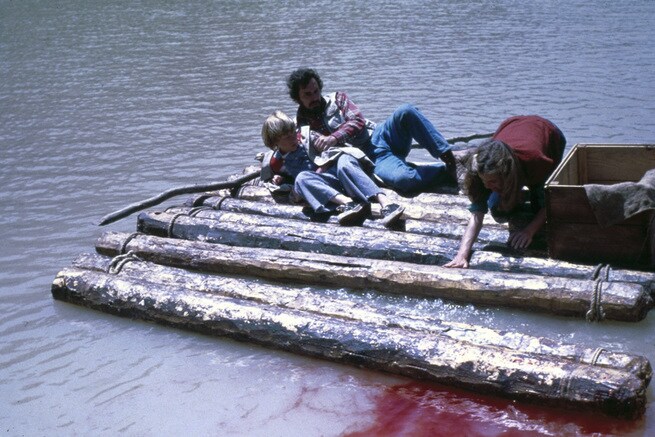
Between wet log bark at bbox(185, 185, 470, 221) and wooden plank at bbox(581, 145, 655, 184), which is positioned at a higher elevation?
wooden plank at bbox(581, 145, 655, 184)

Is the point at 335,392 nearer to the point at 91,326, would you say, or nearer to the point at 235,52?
the point at 91,326

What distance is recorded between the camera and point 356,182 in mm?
7945

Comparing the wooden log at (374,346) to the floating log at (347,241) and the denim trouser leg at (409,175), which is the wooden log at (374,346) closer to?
the floating log at (347,241)

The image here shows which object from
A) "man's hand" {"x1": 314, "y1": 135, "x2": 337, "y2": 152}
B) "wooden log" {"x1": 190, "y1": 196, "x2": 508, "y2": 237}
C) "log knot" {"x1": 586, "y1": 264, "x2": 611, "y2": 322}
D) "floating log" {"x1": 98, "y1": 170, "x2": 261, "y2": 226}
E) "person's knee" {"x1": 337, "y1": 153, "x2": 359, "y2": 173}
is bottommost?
"log knot" {"x1": 586, "y1": 264, "x2": 611, "y2": 322}

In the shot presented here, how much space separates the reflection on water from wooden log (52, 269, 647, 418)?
12 cm

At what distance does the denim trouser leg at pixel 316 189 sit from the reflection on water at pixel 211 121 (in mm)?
1885

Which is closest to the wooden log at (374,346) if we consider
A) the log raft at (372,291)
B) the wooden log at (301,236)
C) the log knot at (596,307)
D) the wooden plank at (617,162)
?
the log raft at (372,291)

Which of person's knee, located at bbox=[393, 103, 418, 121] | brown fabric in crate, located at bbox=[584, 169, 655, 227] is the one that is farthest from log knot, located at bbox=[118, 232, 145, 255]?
brown fabric in crate, located at bbox=[584, 169, 655, 227]

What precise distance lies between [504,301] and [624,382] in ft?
5.11

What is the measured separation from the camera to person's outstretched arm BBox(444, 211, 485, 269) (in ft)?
22.0

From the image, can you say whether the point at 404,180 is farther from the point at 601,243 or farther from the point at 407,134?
the point at 601,243

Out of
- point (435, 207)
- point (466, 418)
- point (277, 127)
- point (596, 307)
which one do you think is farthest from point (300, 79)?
point (466, 418)

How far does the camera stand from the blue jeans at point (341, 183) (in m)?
7.93

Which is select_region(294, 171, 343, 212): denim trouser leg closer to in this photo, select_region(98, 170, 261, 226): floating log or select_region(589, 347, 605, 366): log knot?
select_region(98, 170, 261, 226): floating log
